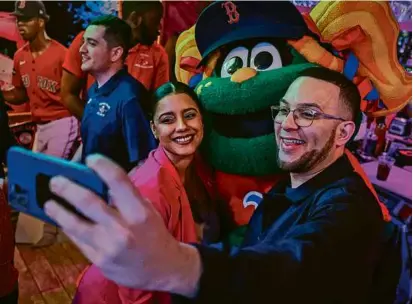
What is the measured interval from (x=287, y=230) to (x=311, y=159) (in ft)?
0.46

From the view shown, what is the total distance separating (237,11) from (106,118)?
0.38 meters

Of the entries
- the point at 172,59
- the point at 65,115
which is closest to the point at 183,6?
the point at 172,59

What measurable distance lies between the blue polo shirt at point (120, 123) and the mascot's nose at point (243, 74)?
0.22 metres

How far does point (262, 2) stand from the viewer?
91 centimetres

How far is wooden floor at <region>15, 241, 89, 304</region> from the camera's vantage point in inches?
51.7

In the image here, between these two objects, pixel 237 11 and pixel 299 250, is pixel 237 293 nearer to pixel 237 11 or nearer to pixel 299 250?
pixel 299 250

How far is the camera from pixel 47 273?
141cm

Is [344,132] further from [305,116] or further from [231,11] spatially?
[231,11]

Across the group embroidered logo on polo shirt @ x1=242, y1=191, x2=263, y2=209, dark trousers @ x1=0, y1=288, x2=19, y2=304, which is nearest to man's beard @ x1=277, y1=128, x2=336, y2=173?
embroidered logo on polo shirt @ x1=242, y1=191, x2=263, y2=209

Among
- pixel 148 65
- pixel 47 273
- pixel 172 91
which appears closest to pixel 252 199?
pixel 172 91

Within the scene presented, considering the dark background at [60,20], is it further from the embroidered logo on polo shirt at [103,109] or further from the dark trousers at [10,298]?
the dark trousers at [10,298]

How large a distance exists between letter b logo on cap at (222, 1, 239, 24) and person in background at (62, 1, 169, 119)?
0.62 ft

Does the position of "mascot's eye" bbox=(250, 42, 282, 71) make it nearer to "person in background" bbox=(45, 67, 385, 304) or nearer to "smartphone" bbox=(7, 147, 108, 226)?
"person in background" bbox=(45, 67, 385, 304)

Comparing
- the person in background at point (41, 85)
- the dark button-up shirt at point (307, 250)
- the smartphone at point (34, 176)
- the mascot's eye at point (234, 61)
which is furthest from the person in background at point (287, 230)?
the person in background at point (41, 85)
